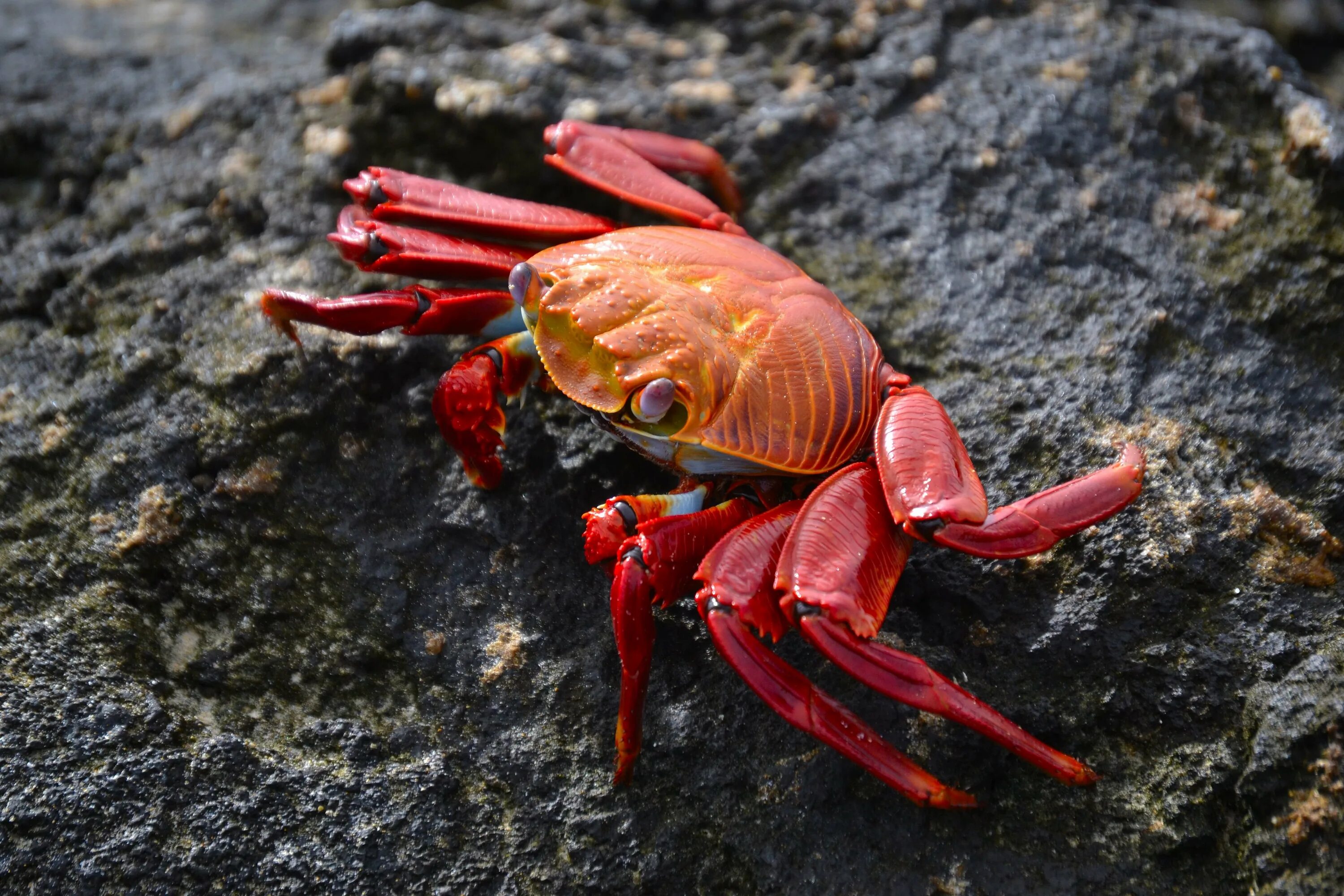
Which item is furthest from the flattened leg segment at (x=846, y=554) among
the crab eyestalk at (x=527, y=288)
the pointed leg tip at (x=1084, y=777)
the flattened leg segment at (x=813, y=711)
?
the crab eyestalk at (x=527, y=288)

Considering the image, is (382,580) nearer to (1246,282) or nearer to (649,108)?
(649,108)

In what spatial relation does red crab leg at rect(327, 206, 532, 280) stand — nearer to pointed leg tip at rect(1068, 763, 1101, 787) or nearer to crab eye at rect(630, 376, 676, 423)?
crab eye at rect(630, 376, 676, 423)

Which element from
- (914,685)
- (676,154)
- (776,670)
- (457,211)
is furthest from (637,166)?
(914,685)

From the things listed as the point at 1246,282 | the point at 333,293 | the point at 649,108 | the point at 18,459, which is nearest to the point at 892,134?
the point at 649,108

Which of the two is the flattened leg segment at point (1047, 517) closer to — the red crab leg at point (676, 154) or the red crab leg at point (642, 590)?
the red crab leg at point (642, 590)

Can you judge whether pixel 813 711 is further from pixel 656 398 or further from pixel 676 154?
pixel 676 154

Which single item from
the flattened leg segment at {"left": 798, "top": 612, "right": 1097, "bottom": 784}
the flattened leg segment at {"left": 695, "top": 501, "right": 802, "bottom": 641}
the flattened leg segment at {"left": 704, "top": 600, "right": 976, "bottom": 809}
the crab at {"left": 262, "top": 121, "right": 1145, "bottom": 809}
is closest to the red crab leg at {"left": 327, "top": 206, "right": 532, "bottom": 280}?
the crab at {"left": 262, "top": 121, "right": 1145, "bottom": 809}

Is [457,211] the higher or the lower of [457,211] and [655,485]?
the higher
